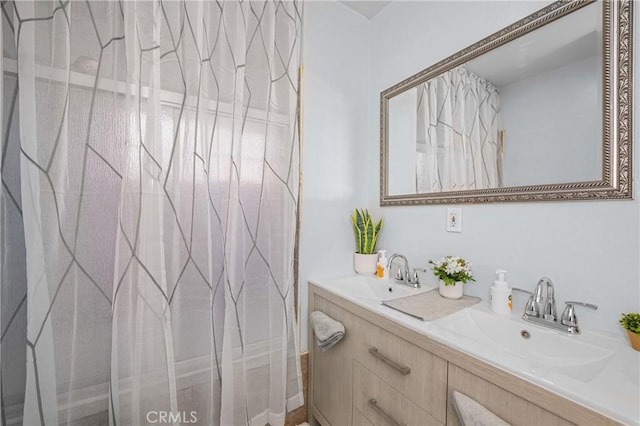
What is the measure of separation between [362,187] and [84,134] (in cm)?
140

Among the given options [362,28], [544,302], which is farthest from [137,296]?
[362,28]

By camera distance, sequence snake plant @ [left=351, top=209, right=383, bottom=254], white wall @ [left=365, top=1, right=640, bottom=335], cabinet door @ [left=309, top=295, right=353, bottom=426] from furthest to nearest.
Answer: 1. snake plant @ [left=351, top=209, right=383, bottom=254]
2. cabinet door @ [left=309, top=295, right=353, bottom=426]
3. white wall @ [left=365, top=1, right=640, bottom=335]

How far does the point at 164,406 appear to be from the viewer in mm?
1048

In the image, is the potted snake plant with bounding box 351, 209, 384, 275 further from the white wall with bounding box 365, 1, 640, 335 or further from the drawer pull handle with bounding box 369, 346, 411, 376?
the drawer pull handle with bounding box 369, 346, 411, 376

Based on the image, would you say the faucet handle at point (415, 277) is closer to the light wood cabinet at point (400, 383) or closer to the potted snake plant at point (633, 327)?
the light wood cabinet at point (400, 383)

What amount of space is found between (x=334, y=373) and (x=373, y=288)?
487mm

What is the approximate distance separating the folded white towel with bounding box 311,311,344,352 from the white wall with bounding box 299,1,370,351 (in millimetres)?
252

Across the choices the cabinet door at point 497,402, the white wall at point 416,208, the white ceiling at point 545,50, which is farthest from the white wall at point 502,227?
the cabinet door at point 497,402

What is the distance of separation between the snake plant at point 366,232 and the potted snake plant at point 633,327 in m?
1.05

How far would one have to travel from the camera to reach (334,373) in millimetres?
1337

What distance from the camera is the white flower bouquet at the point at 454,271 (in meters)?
1.17

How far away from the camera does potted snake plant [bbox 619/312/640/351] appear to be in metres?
0.75

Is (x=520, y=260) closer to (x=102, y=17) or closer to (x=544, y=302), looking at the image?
(x=544, y=302)

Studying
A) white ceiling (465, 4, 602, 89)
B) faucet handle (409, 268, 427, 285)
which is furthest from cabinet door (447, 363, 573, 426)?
white ceiling (465, 4, 602, 89)
